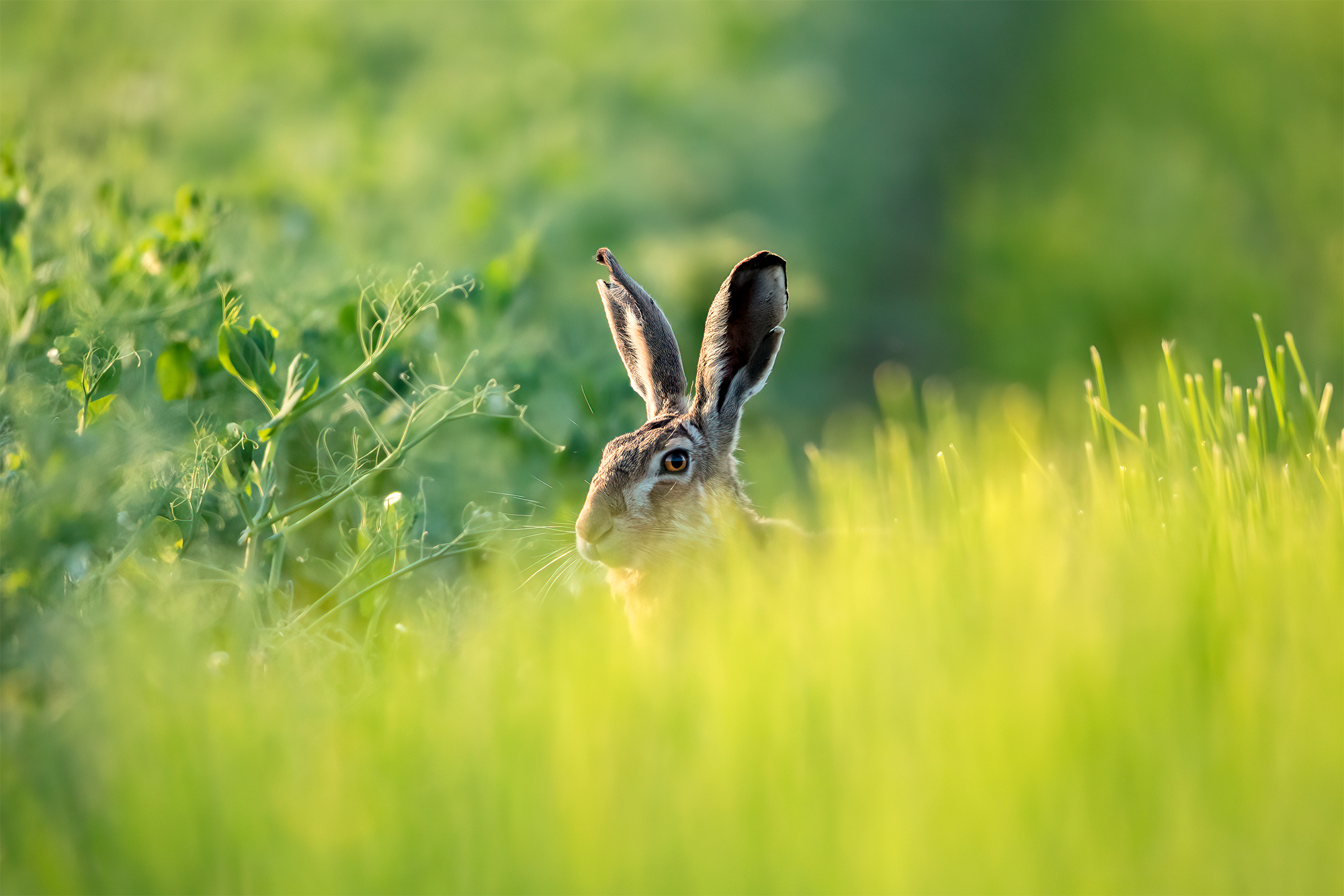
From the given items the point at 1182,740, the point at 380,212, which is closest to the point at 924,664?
the point at 1182,740

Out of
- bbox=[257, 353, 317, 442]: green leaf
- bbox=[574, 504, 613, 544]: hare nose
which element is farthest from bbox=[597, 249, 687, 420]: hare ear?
bbox=[257, 353, 317, 442]: green leaf

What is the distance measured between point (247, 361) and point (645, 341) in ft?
4.22

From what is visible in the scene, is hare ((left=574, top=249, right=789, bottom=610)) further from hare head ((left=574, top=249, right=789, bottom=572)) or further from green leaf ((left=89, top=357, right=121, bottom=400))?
green leaf ((left=89, top=357, right=121, bottom=400))

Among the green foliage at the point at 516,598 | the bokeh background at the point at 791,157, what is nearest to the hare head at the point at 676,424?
the green foliage at the point at 516,598

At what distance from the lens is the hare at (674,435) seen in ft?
9.90

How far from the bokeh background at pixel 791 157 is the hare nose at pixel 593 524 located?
786 mm

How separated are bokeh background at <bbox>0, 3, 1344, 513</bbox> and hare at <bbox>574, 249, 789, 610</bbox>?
46 cm

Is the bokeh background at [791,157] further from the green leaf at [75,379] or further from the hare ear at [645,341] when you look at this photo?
the green leaf at [75,379]

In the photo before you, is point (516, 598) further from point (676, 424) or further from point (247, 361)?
point (676, 424)

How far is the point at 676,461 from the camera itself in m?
3.13

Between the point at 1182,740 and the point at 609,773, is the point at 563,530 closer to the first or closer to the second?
the point at 609,773

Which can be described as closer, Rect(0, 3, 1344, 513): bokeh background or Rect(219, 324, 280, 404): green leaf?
Rect(219, 324, 280, 404): green leaf

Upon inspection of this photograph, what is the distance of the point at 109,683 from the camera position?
167 cm

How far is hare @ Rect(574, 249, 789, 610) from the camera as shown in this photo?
3018 millimetres
